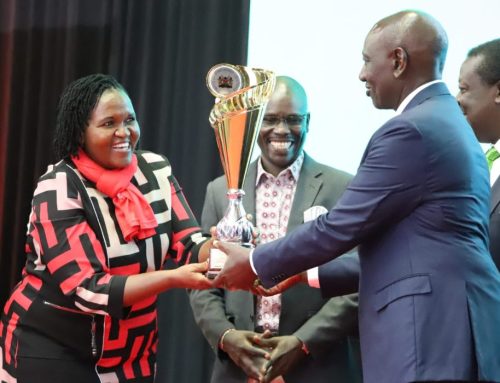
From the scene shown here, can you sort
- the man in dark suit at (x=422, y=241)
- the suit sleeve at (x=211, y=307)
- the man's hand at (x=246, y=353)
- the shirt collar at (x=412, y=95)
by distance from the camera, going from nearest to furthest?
the man in dark suit at (x=422, y=241), the shirt collar at (x=412, y=95), the man's hand at (x=246, y=353), the suit sleeve at (x=211, y=307)

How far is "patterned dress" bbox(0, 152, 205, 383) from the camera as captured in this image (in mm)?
2684

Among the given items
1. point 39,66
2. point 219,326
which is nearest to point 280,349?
point 219,326

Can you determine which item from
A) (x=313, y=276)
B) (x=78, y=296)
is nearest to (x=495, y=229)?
(x=313, y=276)

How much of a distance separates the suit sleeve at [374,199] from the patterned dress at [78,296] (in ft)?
2.01

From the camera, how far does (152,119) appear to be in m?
4.47

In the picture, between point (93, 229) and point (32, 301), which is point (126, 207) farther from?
point (32, 301)

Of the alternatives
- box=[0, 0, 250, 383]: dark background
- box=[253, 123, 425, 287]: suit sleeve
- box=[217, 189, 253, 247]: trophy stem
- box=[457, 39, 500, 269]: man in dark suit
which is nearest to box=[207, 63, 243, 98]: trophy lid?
box=[217, 189, 253, 247]: trophy stem

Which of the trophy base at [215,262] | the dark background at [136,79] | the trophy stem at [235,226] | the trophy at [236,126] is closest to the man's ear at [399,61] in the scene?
the trophy at [236,126]

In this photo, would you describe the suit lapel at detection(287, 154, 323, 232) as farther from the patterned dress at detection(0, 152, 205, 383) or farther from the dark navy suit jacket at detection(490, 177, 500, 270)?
the dark navy suit jacket at detection(490, 177, 500, 270)

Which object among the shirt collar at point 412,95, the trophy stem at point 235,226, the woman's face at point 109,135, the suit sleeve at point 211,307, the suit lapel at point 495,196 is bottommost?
the suit sleeve at point 211,307

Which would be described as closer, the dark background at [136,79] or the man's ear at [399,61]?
the man's ear at [399,61]

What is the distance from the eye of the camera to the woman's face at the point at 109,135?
2.86 m

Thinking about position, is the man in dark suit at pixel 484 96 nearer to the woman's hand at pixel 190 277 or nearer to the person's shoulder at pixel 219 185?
the person's shoulder at pixel 219 185

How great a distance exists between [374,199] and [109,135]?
101cm
